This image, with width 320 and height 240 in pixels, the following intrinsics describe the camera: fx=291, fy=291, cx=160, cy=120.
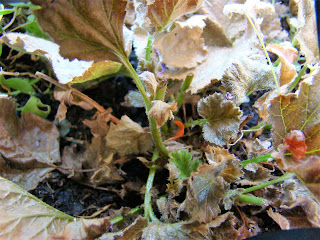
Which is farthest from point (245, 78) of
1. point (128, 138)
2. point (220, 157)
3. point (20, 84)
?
point (20, 84)

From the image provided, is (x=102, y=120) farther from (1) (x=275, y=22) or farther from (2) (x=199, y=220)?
(1) (x=275, y=22)

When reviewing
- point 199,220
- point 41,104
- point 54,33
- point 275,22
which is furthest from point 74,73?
point 275,22

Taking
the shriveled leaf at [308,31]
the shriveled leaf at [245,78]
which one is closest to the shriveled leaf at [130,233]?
the shriveled leaf at [245,78]

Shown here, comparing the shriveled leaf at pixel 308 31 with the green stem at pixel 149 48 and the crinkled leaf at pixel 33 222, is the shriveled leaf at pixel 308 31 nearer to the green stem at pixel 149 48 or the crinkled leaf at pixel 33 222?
the green stem at pixel 149 48

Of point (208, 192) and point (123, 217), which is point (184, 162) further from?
point (123, 217)

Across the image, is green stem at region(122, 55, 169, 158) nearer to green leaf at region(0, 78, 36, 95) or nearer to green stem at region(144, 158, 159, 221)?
green stem at region(144, 158, 159, 221)
